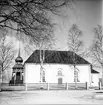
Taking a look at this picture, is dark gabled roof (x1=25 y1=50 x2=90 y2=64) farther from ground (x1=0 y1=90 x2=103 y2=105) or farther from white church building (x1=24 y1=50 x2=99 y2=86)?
ground (x1=0 y1=90 x2=103 y2=105)

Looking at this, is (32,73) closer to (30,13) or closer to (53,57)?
(53,57)

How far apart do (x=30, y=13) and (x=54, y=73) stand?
30.3m

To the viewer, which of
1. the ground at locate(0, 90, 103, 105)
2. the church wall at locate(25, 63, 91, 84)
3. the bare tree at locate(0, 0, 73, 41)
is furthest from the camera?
the church wall at locate(25, 63, 91, 84)

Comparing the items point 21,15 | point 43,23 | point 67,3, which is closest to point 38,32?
point 43,23

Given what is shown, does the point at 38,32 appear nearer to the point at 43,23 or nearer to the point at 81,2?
the point at 43,23

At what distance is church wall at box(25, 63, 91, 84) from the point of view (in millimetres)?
34062

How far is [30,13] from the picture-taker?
528 centimetres

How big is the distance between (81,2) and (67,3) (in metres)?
1.34

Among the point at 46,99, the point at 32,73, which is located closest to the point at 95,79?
the point at 32,73

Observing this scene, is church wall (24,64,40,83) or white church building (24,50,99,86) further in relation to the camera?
white church building (24,50,99,86)

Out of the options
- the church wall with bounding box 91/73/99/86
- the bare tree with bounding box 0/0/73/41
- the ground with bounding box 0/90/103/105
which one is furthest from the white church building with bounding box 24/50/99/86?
the bare tree with bounding box 0/0/73/41

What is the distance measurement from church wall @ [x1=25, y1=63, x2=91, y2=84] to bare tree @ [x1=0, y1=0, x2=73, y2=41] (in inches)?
1118

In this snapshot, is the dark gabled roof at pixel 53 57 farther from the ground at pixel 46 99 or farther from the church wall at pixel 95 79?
the church wall at pixel 95 79

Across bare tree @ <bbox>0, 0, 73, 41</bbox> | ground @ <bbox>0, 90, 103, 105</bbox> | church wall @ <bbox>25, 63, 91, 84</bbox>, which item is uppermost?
bare tree @ <bbox>0, 0, 73, 41</bbox>
